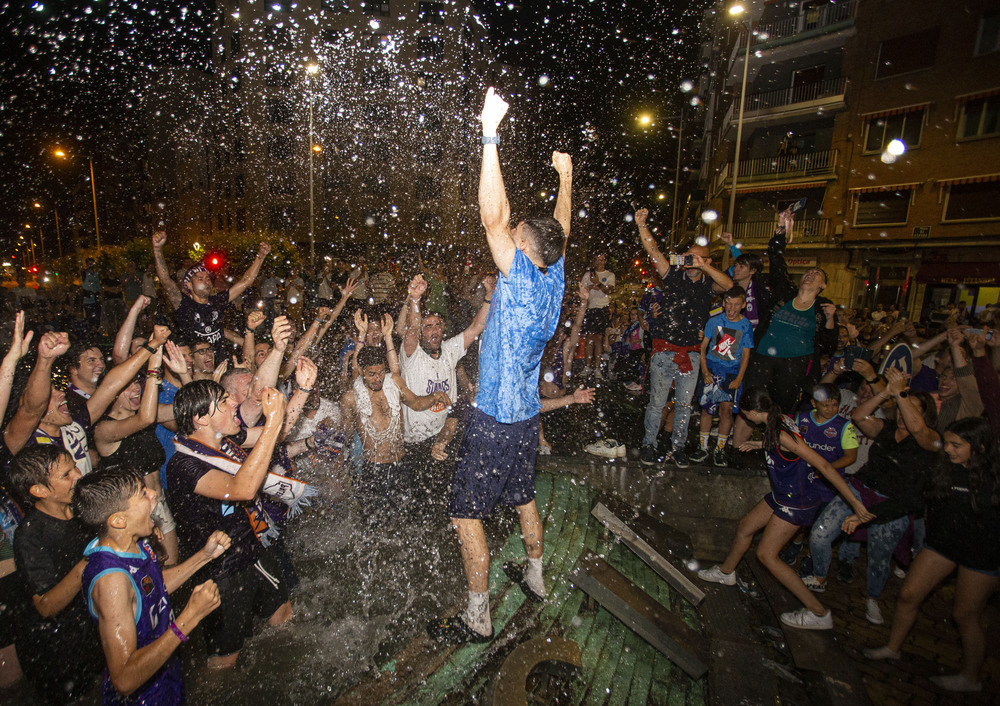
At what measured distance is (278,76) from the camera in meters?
35.9

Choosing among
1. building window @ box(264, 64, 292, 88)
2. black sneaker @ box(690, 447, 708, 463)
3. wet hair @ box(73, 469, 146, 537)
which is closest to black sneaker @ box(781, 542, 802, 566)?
black sneaker @ box(690, 447, 708, 463)

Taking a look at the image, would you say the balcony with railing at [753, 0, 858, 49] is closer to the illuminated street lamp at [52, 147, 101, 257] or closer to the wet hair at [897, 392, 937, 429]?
the wet hair at [897, 392, 937, 429]

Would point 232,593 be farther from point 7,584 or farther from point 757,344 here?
point 757,344

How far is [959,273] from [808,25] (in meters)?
13.6

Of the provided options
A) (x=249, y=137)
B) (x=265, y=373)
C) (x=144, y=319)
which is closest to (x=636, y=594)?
(x=265, y=373)

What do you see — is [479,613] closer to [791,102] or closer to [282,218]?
[791,102]

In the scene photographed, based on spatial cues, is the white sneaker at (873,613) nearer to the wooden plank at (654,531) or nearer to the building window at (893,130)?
the wooden plank at (654,531)

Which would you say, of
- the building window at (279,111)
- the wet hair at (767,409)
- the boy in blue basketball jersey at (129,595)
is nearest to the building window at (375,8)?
the building window at (279,111)

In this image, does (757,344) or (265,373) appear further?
(757,344)

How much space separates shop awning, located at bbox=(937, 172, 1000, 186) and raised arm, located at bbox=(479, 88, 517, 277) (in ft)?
79.5

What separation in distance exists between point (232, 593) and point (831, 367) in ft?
23.4

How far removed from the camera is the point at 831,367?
249 inches

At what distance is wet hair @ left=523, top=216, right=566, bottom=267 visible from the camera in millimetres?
2529

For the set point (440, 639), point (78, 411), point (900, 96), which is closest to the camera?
point (440, 639)
